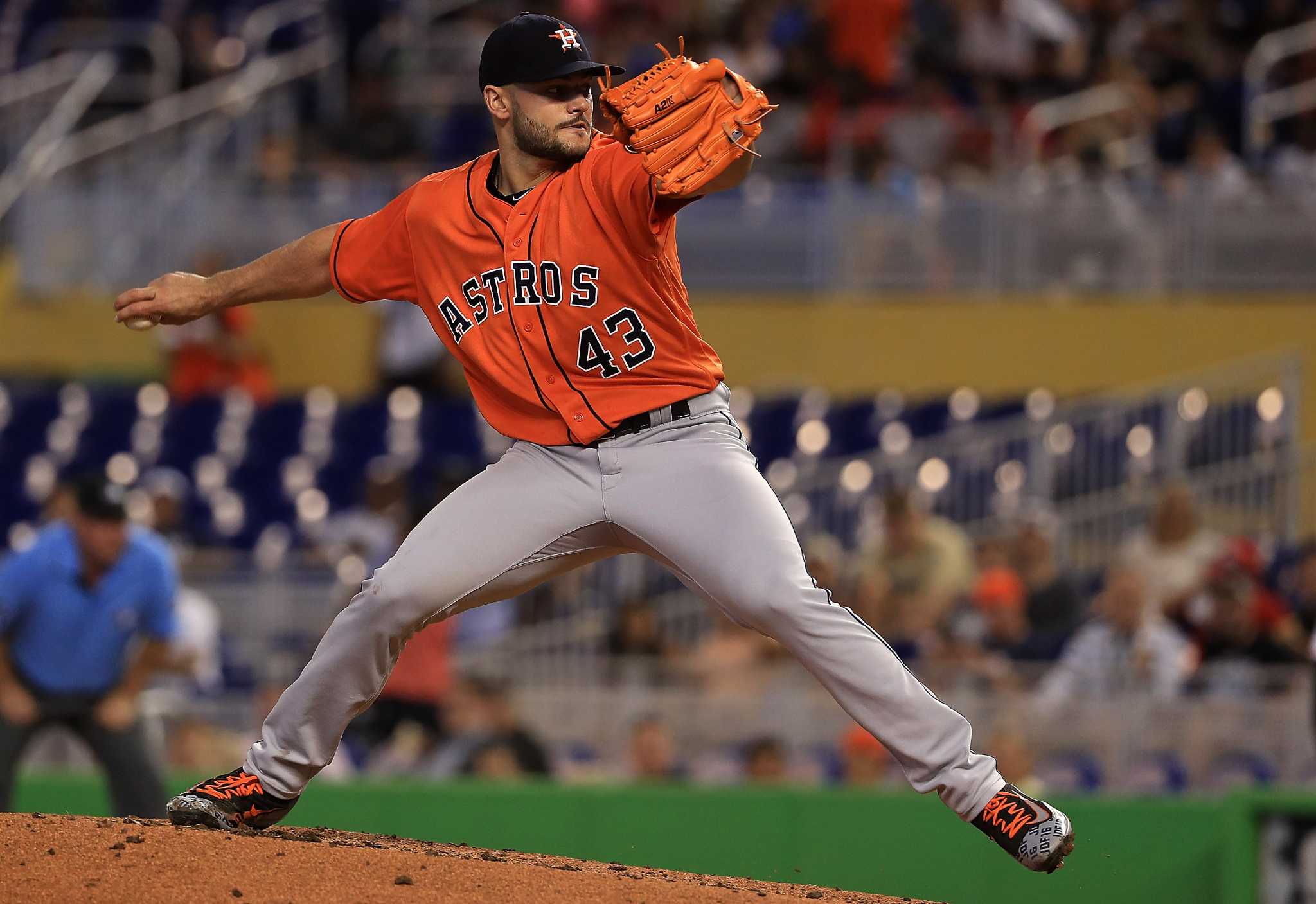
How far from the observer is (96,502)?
8406mm

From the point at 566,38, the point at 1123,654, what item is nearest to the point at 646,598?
the point at 1123,654

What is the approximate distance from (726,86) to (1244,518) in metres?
8.54

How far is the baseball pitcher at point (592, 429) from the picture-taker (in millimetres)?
5055

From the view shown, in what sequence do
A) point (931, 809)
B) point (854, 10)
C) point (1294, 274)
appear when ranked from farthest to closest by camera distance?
1. point (854, 10)
2. point (1294, 274)
3. point (931, 809)

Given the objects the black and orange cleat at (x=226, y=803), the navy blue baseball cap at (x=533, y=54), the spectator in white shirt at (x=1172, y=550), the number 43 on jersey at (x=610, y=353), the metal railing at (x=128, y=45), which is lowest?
the spectator in white shirt at (x=1172, y=550)

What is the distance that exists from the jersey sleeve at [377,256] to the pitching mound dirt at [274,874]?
1.50m

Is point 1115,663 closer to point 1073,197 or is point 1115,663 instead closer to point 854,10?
point 1073,197

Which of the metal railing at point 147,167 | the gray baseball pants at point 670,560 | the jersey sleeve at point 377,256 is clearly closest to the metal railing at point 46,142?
the metal railing at point 147,167

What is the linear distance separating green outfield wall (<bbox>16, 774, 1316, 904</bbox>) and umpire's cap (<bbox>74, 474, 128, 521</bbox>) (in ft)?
4.58

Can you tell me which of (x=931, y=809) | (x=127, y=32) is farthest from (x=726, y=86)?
(x=127, y=32)

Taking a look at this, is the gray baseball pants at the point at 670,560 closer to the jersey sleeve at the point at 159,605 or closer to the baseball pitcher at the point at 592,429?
the baseball pitcher at the point at 592,429

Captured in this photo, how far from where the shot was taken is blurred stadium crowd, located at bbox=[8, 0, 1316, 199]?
Answer: 49.4 ft

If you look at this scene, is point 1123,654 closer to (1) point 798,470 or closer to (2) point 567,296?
(1) point 798,470

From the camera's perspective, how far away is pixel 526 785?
351 inches
